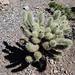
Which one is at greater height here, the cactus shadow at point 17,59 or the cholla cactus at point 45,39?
the cholla cactus at point 45,39

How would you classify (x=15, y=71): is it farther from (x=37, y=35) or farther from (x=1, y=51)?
(x=37, y=35)

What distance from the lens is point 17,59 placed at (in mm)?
3518

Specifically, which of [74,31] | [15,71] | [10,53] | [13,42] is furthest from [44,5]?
[15,71]

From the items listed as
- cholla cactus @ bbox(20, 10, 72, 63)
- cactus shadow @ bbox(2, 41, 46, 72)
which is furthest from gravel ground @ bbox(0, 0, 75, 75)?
cholla cactus @ bbox(20, 10, 72, 63)

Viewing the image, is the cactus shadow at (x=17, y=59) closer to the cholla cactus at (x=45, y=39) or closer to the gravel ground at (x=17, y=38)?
the gravel ground at (x=17, y=38)

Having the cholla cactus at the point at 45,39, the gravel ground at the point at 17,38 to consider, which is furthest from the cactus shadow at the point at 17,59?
the cholla cactus at the point at 45,39

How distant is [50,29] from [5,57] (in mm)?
1586

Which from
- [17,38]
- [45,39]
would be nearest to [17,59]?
[17,38]

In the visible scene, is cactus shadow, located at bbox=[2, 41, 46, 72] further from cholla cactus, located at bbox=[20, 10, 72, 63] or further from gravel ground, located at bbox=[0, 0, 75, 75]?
cholla cactus, located at bbox=[20, 10, 72, 63]

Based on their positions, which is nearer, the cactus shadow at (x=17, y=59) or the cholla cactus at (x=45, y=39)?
the cholla cactus at (x=45, y=39)

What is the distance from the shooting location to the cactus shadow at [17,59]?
336 cm

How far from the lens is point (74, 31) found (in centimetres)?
509

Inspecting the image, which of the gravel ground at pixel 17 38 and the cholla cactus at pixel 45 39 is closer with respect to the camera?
the cholla cactus at pixel 45 39

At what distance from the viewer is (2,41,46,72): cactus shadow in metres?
3.36
